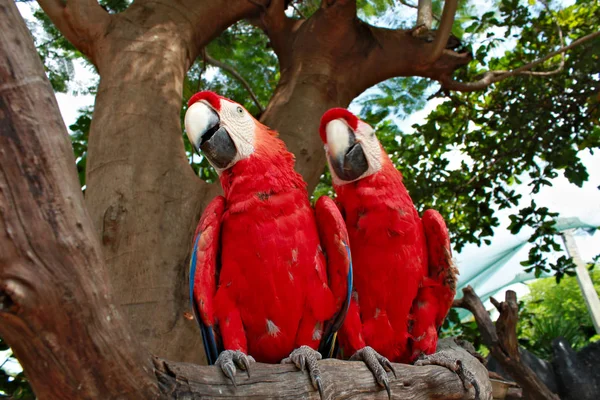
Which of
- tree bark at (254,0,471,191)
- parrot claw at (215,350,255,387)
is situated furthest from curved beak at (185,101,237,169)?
tree bark at (254,0,471,191)

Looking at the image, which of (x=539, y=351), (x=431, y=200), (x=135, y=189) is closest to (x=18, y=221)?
Result: (x=135, y=189)

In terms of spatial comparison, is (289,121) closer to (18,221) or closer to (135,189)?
(135,189)

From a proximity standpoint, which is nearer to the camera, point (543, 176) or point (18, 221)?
point (18, 221)

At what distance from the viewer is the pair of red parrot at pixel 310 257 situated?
69.2 inches

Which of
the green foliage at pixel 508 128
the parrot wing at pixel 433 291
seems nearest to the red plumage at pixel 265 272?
the parrot wing at pixel 433 291

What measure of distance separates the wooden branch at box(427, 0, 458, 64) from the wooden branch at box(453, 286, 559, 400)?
158 cm

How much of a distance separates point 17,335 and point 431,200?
402cm

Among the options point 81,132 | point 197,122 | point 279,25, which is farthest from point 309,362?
point 81,132

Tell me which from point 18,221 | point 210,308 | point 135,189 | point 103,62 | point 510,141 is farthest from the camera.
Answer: point 510,141

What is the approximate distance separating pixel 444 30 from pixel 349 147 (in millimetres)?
1437

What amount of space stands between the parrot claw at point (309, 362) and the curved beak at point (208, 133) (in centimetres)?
74

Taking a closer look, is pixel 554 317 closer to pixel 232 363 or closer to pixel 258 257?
pixel 258 257

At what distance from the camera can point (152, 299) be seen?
7.48ft

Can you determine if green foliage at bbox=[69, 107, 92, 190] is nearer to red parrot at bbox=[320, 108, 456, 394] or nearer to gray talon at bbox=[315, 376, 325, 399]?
red parrot at bbox=[320, 108, 456, 394]
